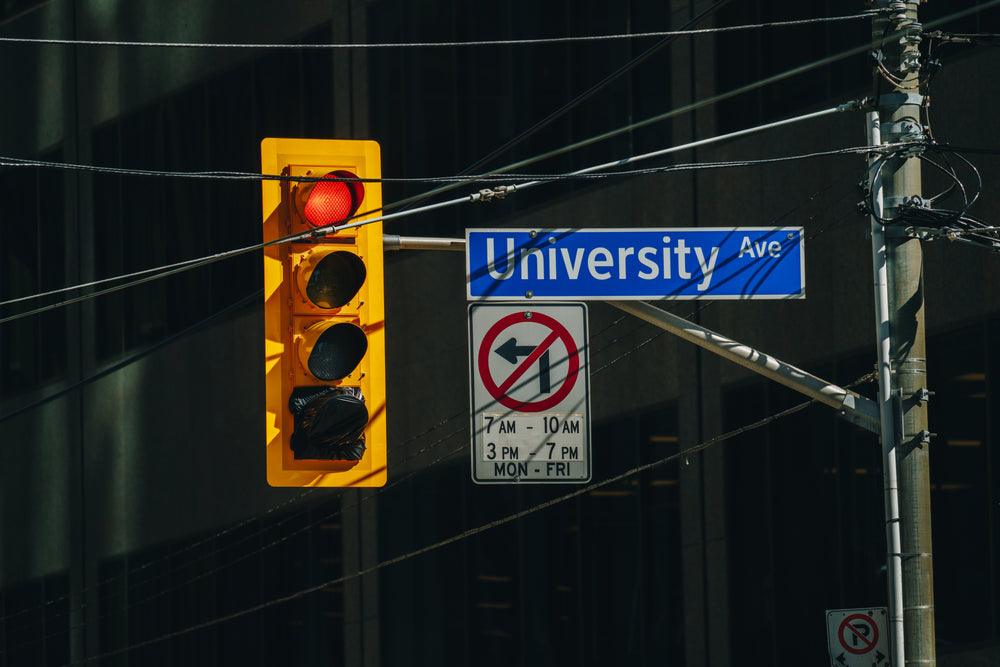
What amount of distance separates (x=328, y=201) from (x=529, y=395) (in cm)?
176

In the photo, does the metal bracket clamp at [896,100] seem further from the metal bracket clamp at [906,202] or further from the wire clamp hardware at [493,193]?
the wire clamp hardware at [493,193]

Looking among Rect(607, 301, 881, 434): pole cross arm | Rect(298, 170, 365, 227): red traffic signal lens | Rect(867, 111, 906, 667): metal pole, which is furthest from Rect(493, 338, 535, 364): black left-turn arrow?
Rect(867, 111, 906, 667): metal pole

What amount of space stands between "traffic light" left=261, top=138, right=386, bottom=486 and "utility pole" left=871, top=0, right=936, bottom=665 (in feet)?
11.3

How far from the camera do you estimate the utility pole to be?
9.10m

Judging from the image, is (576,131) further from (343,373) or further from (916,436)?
(343,373)

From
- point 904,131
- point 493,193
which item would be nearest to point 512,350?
point 493,193

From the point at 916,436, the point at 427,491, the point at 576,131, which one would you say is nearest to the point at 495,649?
the point at 427,491

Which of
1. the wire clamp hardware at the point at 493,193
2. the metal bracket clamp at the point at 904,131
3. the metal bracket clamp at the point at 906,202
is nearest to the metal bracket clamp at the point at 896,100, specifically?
the metal bracket clamp at the point at 904,131

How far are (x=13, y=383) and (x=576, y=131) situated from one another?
1528 cm

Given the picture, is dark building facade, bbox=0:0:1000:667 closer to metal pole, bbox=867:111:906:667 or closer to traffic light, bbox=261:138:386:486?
metal pole, bbox=867:111:906:667

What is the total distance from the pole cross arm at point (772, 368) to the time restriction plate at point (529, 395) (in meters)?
0.79

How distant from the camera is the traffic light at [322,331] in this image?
7230 millimetres

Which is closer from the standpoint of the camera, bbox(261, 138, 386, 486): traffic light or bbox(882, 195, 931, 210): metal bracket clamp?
bbox(261, 138, 386, 486): traffic light

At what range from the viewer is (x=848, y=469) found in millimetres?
18250
